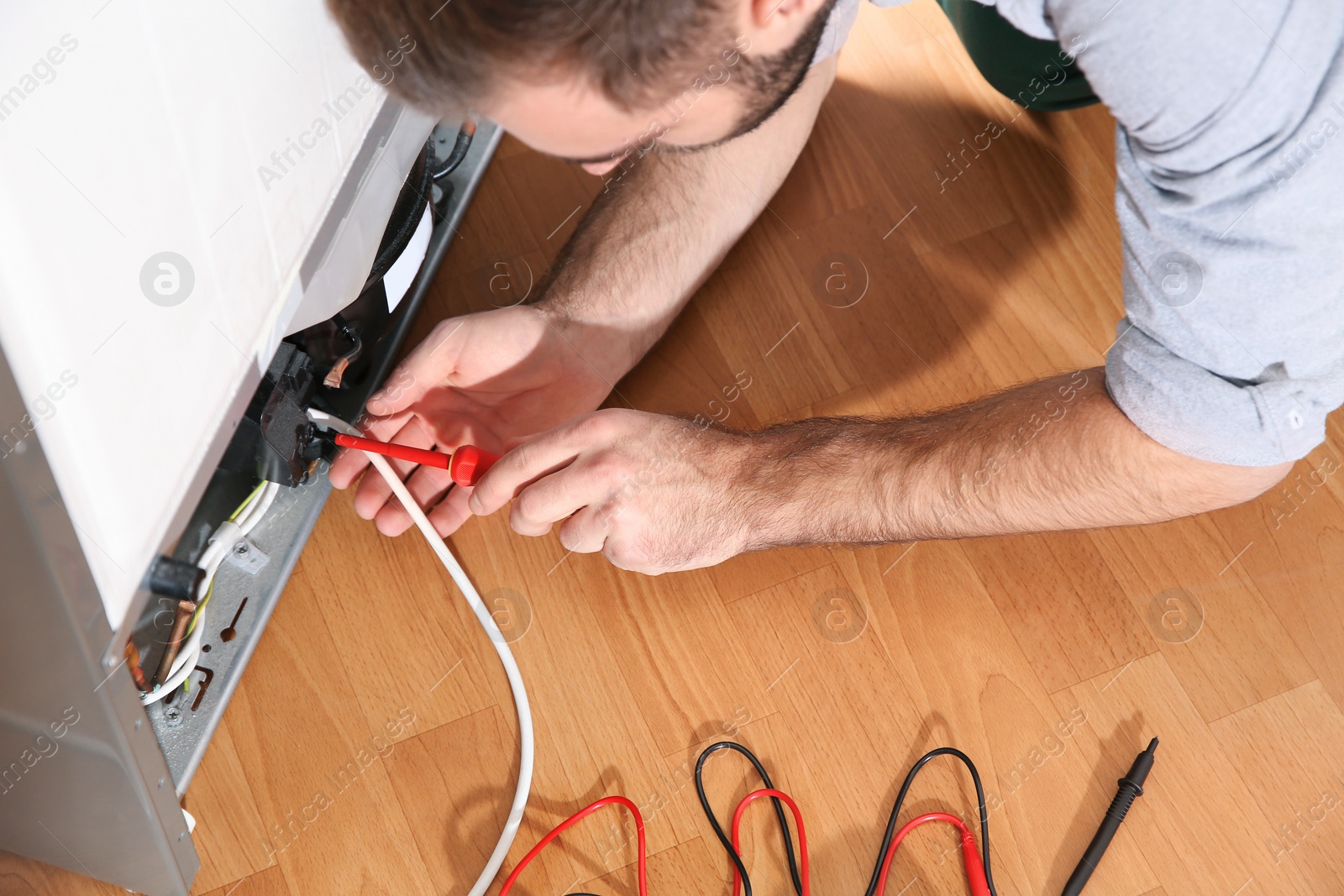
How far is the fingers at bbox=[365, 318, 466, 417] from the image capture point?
2.30 ft

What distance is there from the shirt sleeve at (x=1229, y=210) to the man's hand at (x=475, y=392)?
0.37 meters

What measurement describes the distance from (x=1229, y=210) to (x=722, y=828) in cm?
46

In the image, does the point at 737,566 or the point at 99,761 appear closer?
the point at 99,761

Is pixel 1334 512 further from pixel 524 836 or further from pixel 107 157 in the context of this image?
pixel 107 157

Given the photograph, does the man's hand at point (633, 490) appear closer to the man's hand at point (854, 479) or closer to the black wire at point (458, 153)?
the man's hand at point (854, 479)

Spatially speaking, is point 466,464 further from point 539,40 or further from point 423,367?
point 539,40

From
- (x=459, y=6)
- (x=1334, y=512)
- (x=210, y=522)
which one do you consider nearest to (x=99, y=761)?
(x=210, y=522)

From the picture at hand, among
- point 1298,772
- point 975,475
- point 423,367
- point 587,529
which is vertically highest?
point 423,367

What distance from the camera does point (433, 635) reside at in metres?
0.70

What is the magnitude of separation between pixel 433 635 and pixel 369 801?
4.5 inches

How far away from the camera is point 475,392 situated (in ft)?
2.46

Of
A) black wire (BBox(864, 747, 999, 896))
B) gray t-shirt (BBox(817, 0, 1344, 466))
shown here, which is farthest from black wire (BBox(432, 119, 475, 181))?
black wire (BBox(864, 747, 999, 896))

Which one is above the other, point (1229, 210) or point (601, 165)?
point (601, 165)

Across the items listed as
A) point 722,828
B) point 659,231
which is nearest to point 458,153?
point 659,231
